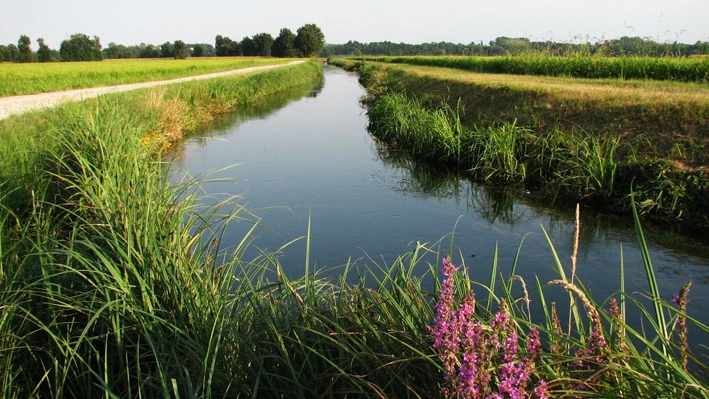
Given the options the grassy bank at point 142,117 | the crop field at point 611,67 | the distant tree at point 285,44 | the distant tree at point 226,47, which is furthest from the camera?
the distant tree at point 226,47

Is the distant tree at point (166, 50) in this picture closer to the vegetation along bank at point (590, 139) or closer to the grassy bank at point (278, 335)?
the vegetation along bank at point (590, 139)

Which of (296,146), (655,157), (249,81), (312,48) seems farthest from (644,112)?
(312,48)

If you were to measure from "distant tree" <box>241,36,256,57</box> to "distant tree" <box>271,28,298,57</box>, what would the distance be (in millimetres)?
3907

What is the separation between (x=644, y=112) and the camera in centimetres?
792

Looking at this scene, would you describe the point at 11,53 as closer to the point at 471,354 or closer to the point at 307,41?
the point at 307,41

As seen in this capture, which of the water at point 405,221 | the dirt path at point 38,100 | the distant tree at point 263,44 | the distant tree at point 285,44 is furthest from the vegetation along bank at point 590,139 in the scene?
the distant tree at point 263,44

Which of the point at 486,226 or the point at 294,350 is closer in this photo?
the point at 294,350

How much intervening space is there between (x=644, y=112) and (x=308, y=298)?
7477 millimetres

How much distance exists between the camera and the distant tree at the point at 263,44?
91.5 m

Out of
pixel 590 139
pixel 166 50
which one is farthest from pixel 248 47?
pixel 590 139

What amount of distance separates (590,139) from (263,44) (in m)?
90.5

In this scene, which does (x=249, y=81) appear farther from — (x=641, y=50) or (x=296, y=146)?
(x=641, y=50)

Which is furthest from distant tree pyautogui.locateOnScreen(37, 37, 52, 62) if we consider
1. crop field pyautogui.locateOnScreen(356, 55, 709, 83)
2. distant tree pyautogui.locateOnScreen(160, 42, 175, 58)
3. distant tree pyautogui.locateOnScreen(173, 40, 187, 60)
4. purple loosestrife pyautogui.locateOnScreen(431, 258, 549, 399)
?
purple loosestrife pyautogui.locateOnScreen(431, 258, 549, 399)

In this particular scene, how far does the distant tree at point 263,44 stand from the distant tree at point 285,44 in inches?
54.8
